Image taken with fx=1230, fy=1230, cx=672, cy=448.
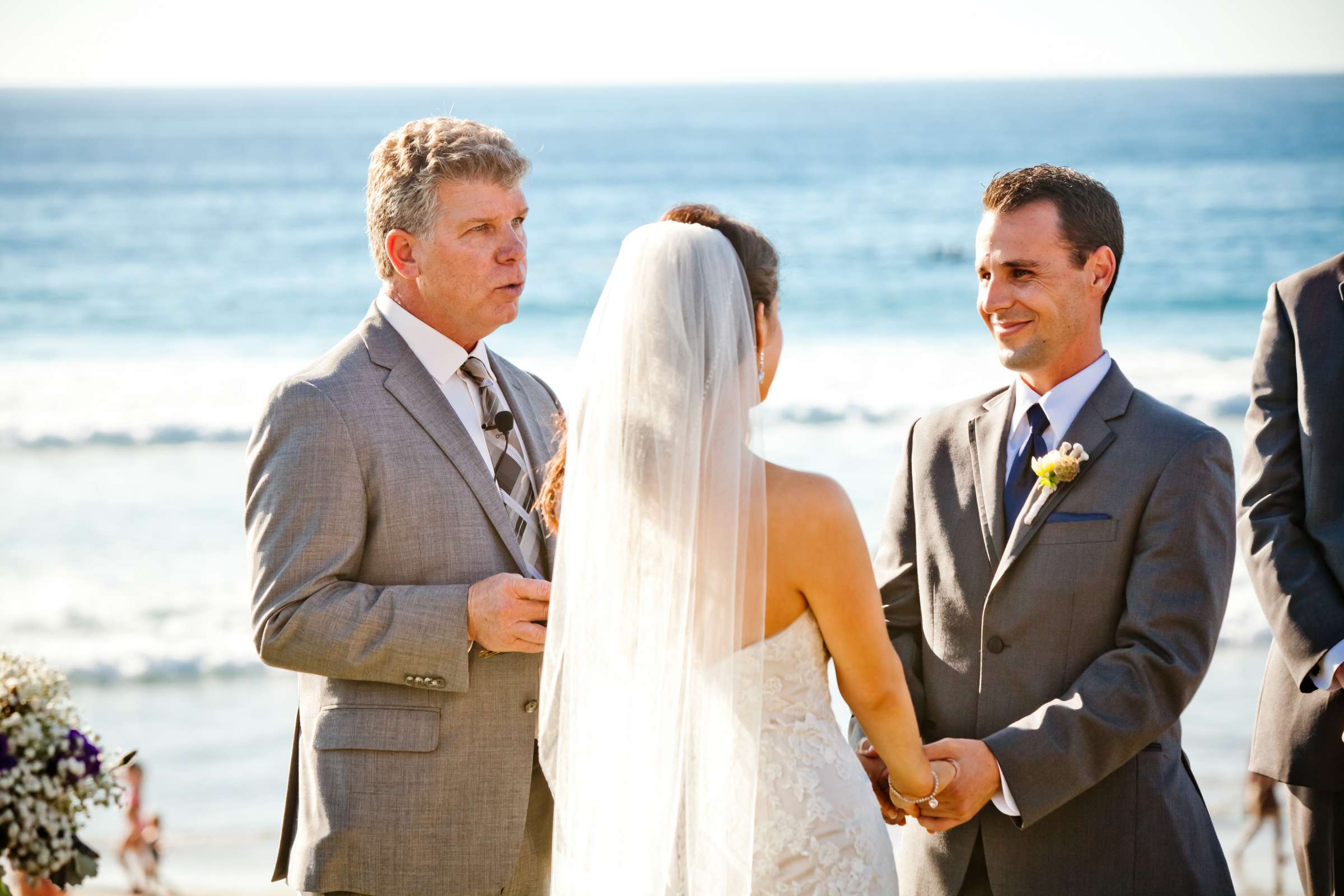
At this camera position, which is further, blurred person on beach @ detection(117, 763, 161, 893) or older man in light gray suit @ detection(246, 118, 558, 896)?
blurred person on beach @ detection(117, 763, 161, 893)

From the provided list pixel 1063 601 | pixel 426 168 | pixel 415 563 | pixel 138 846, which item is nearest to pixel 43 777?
pixel 415 563

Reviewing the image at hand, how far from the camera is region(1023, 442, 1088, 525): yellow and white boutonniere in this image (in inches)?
110

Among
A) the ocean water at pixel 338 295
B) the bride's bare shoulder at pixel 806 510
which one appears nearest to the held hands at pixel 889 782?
the bride's bare shoulder at pixel 806 510

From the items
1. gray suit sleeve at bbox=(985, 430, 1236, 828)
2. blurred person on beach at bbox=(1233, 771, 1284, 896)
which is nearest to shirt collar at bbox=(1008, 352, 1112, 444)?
gray suit sleeve at bbox=(985, 430, 1236, 828)

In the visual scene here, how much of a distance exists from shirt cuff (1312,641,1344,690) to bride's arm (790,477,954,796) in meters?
1.14

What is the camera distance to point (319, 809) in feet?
9.11

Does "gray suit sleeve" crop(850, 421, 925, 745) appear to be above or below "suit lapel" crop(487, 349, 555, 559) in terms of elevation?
below

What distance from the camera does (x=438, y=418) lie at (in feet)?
9.72

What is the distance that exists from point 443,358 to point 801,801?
1390 mm

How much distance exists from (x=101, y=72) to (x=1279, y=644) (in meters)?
66.3

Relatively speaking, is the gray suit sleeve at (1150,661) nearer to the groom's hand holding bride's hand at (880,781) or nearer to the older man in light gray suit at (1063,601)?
the older man in light gray suit at (1063,601)

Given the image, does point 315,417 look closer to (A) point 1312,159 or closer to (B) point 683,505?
(B) point 683,505

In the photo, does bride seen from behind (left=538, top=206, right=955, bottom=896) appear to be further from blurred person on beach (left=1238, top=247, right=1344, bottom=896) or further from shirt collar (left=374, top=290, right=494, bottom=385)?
blurred person on beach (left=1238, top=247, right=1344, bottom=896)

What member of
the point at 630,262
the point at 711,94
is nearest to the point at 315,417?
the point at 630,262
